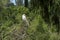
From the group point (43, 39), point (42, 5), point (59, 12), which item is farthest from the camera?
point (42, 5)

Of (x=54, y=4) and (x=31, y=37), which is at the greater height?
(x=54, y=4)

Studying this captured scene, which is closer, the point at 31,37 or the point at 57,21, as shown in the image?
the point at 31,37

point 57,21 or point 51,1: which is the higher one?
point 51,1

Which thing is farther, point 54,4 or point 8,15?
point 8,15

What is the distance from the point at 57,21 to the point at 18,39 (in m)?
2.82

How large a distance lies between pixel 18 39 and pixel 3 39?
1.69 feet

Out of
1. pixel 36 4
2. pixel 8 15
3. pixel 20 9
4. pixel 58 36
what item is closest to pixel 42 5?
pixel 36 4

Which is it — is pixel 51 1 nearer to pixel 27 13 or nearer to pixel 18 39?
pixel 27 13

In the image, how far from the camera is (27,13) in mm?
9562

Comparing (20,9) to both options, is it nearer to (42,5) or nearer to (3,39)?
(42,5)

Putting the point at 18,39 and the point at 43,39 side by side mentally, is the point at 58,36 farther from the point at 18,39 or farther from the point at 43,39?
the point at 18,39

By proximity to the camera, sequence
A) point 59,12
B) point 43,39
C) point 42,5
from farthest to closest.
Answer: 1. point 42,5
2. point 59,12
3. point 43,39

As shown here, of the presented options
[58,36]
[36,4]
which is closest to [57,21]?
[36,4]

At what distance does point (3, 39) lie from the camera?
6.93 metres
